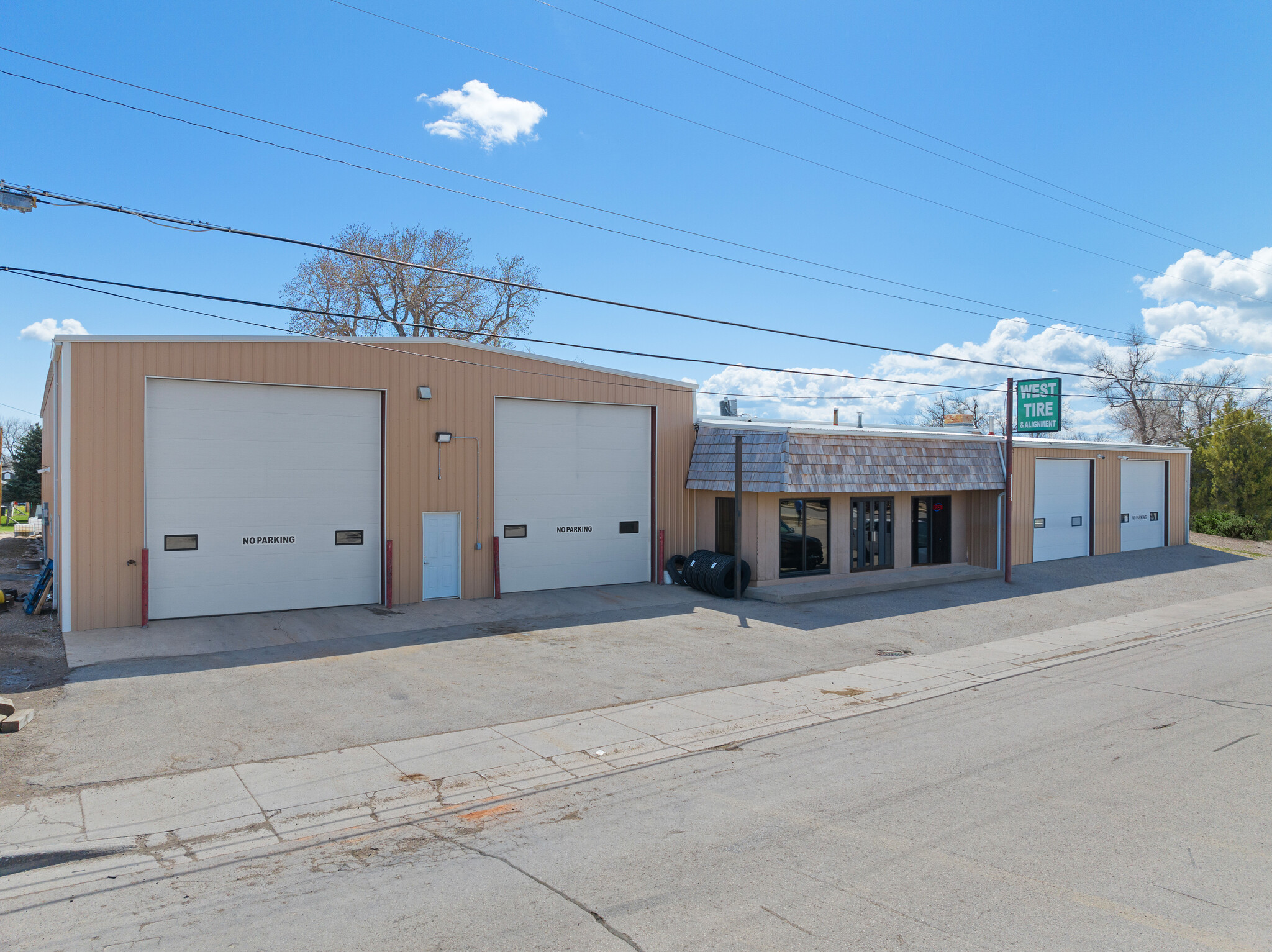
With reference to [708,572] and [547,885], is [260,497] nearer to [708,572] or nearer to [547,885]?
[708,572]

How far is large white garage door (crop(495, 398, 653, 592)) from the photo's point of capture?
696 inches

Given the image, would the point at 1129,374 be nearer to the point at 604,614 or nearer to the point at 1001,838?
the point at 604,614

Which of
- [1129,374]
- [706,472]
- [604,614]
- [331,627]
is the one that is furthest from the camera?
[1129,374]

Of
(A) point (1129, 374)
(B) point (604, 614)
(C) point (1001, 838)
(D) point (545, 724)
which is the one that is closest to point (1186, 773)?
(C) point (1001, 838)

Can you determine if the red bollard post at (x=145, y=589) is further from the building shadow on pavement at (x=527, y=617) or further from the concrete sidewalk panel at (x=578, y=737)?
the concrete sidewalk panel at (x=578, y=737)

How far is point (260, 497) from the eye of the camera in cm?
1485

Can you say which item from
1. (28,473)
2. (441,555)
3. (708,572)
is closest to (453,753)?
(441,555)

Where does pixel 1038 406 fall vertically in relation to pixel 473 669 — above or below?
above

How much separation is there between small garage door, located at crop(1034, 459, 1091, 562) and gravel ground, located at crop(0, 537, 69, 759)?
2410cm

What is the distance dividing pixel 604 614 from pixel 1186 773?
10.6 m

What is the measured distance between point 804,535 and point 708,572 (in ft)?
9.82

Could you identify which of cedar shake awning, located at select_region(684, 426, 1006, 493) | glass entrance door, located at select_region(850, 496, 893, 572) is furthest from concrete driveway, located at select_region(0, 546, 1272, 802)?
cedar shake awning, located at select_region(684, 426, 1006, 493)

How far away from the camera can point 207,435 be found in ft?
47.0

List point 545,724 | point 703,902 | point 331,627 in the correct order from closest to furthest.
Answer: point 703,902
point 545,724
point 331,627
